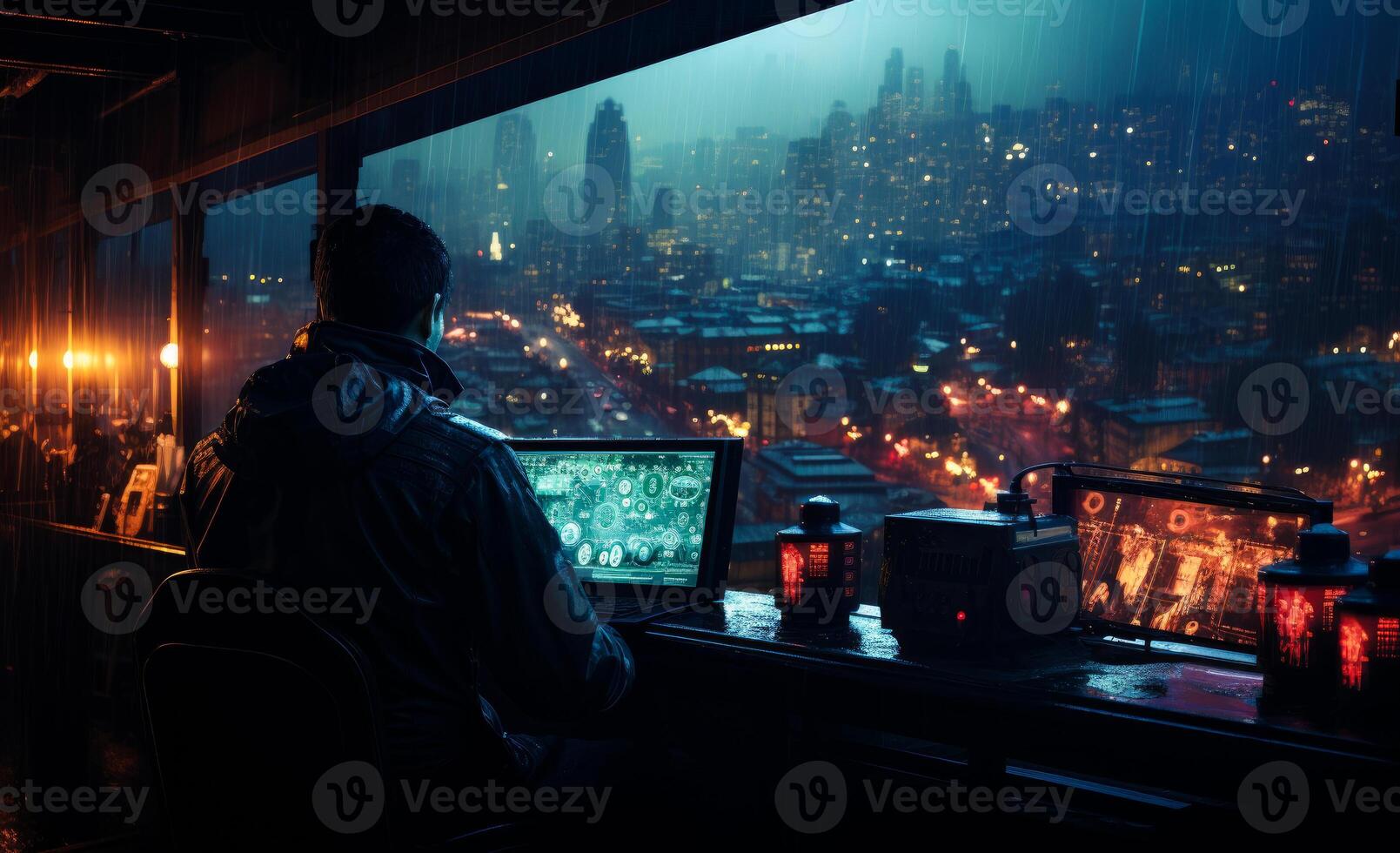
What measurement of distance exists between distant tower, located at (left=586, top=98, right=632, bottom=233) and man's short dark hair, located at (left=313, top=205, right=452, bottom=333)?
3.29 metres

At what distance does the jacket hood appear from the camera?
1.26 meters

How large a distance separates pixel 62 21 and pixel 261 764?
14.3 ft

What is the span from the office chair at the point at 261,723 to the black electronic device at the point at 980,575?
1.17 metres

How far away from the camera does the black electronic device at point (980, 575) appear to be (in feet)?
6.19

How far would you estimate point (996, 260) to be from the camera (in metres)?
4.27

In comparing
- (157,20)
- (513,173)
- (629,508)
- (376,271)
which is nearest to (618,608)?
(629,508)

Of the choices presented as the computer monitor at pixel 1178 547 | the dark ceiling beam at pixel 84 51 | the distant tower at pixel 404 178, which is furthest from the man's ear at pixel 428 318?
the dark ceiling beam at pixel 84 51

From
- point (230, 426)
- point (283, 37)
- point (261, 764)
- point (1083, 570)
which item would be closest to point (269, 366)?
point (230, 426)

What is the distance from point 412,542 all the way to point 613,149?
238 inches

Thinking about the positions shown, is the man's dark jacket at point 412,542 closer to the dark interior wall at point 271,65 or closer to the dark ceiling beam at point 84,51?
the dark interior wall at point 271,65

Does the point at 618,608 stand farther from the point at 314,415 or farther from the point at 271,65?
the point at 271,65

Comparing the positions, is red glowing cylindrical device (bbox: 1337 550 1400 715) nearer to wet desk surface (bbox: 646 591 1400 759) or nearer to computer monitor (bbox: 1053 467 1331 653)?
wet desk surface (bbox: 646 591 1400 759)

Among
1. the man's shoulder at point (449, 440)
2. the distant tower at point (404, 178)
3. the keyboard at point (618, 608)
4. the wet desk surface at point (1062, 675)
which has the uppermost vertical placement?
the distant tower at point (404, 178)

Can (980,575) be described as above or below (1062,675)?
above
